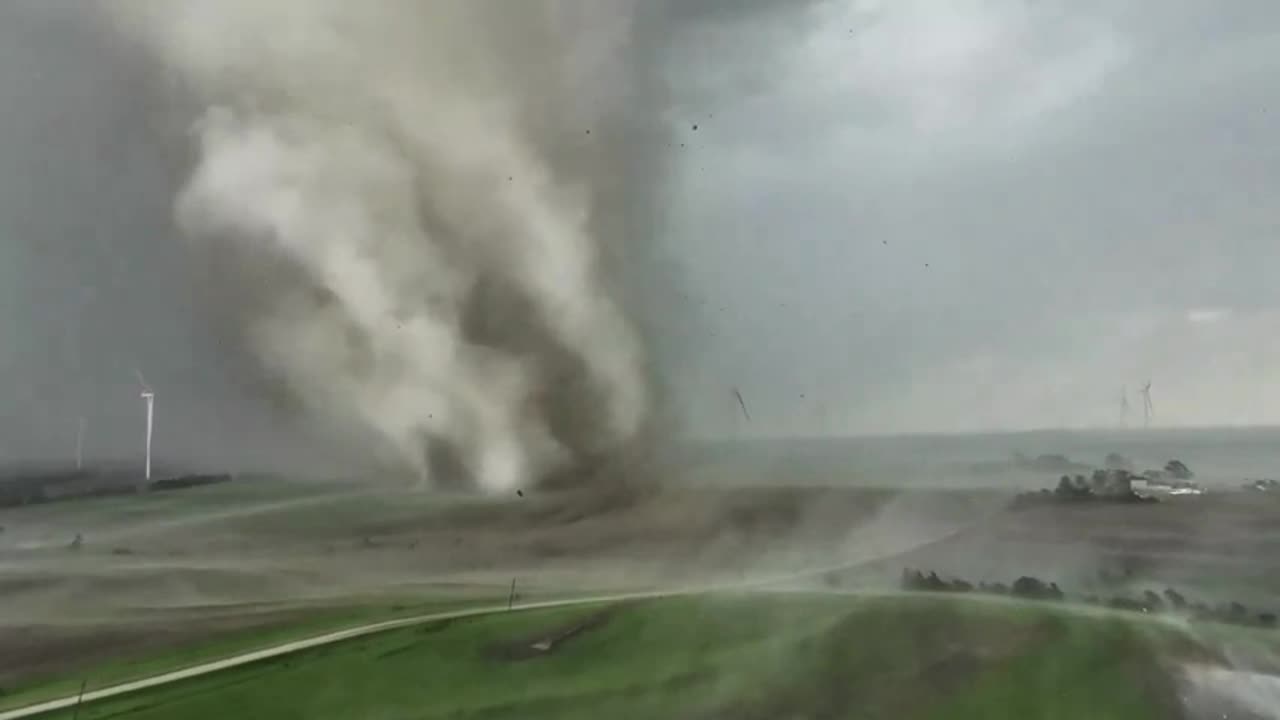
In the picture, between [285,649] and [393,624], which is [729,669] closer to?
[393,624]

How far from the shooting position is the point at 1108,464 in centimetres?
511

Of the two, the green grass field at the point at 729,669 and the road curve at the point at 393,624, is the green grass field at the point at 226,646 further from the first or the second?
the green grass field at the point at 729,669

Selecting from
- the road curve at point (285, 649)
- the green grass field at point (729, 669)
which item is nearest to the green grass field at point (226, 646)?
the road curve at point (285, 649)

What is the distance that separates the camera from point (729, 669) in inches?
155

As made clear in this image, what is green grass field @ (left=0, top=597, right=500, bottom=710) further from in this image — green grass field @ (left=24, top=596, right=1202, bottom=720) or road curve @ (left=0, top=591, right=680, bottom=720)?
green grass field @ (left=24, top=596, right=1202, bottom=720)

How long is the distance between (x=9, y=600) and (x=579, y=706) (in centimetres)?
293

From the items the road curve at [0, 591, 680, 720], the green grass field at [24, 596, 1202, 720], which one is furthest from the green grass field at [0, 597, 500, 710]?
the green grass field at [24, 596, 1202, 720]

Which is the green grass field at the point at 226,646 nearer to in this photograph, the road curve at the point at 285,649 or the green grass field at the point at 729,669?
the road curve at the point at 285,649

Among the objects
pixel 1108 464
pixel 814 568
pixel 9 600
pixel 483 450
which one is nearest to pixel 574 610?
pixel 814 568

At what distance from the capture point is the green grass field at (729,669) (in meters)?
3.72

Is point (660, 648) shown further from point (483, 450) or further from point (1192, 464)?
point (1192, 464)

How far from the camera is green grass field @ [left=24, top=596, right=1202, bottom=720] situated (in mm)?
3723

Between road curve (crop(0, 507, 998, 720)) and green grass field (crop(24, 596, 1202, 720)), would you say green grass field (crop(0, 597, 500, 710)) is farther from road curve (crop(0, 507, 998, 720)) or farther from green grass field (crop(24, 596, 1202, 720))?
green grass field (crop(24, 596, 1202, 720))

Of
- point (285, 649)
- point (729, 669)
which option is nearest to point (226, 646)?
point (285, 649)
